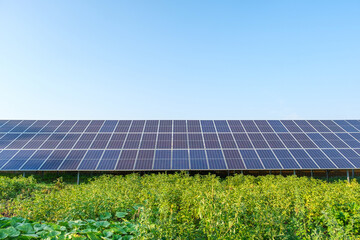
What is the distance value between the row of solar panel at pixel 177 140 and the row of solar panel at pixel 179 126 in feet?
3.78

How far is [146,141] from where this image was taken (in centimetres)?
2316

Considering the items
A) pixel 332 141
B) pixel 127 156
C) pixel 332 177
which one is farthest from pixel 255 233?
pixel 332 141

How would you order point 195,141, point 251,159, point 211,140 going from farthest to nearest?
point 211,140 → point 195,141 → point 251,159

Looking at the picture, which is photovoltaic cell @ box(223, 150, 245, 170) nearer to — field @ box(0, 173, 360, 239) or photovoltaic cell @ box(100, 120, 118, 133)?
field @ box(0, 173, 360, 239)

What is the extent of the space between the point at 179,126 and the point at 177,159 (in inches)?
Result: 289

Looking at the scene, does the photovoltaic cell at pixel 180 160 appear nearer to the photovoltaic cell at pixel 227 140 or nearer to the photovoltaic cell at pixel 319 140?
the photovoltaic cell at pixel 227 140

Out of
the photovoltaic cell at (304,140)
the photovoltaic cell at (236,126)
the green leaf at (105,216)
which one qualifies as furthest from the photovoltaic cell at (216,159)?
the green leaf at (105,216)

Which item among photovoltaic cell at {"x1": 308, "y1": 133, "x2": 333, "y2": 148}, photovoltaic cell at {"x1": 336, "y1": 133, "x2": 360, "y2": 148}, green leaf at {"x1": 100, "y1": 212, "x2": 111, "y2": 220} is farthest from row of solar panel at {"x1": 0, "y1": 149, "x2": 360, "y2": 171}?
green leaf at {"x1": 100, "y1": 212, "x2": 111, "y2": 220}

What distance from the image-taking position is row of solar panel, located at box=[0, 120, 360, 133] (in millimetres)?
25656

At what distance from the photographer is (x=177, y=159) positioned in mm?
20016

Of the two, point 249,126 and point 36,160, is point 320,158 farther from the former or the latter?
point 36,160

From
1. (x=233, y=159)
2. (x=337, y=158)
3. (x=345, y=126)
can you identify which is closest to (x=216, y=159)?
(x=233, y=159)

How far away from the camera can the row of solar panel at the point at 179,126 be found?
25.7 metres

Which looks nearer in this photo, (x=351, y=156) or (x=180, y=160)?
(x=180, y=160)
